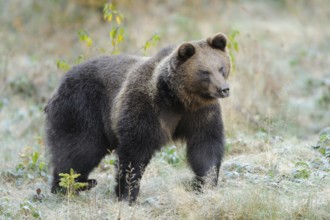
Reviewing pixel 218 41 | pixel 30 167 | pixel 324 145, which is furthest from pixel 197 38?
pixel 218 41

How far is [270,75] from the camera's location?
13789mm

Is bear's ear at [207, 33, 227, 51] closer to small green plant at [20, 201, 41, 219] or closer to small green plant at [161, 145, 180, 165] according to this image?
small green plant at [161, 145, 180, 165]

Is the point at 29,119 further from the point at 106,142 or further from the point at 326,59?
the point at 326,59

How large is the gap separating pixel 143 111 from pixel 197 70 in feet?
2.70

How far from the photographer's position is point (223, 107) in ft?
35.9

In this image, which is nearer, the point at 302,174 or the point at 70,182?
the point at 70,182

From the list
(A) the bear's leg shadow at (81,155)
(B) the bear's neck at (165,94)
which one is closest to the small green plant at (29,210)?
(A) the bear's leg shadow at (81,155)

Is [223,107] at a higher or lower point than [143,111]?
lower

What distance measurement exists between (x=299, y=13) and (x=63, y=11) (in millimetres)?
7578

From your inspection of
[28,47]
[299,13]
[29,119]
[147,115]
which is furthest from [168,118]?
[299,13]

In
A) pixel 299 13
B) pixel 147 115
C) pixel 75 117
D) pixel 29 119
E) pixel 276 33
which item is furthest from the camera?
pixel 299 13

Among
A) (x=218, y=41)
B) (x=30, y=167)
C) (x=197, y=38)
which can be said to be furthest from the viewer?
(x=197, y=38)

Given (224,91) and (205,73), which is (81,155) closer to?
(205,73)

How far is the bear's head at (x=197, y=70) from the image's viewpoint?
24.6 ft
